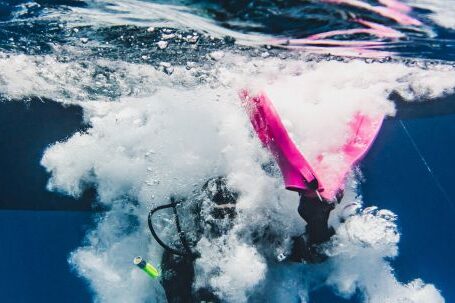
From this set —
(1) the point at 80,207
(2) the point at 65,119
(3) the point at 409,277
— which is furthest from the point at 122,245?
(3) the point at 409,277

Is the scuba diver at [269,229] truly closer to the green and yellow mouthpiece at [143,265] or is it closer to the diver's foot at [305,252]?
the diver's foot at [305,252]

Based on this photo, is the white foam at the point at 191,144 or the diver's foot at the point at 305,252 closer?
the diver's foot at the point at 305,252

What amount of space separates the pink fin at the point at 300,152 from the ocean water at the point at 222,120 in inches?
16.8

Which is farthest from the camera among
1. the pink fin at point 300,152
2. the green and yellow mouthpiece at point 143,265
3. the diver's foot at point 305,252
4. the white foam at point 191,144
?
the white foam at point 191,144

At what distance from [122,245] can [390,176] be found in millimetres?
9995

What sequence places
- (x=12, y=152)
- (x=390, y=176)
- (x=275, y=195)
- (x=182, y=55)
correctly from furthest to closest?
(x=390, y=176)
(x=12, y=152)
(x=182, y=55)
(x=275, y=195)

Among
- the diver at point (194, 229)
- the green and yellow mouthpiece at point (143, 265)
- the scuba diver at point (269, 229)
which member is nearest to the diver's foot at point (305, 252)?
the scuba diver at point (269, 229)

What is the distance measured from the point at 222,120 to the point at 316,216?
526cm

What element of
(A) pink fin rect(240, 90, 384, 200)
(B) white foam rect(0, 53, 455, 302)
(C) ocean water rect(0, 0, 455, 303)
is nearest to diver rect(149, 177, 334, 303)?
(C) ocean water rect(0, 0, 455, 303)

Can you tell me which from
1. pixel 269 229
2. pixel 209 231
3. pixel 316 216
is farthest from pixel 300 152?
pixel 209 231

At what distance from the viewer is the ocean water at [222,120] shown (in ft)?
15.6

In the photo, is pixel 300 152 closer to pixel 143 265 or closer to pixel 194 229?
pixel 194 229

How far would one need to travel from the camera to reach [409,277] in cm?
1032

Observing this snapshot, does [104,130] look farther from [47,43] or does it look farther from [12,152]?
[47,43]
